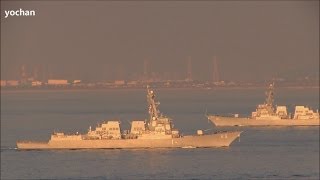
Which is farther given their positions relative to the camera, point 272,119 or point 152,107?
point 272,119

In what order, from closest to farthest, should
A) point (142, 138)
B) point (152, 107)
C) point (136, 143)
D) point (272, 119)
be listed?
point (152, 107), point (142, 138), point (136, 143), point (272, 119)

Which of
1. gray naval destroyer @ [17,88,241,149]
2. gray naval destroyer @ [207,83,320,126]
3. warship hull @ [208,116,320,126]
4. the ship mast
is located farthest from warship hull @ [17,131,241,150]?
gray naval destroyer @ [207,83,320,126]

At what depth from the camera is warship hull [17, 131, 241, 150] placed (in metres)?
128

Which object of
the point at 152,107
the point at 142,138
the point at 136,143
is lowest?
the point at 136,143

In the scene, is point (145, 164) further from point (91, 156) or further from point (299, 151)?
point (299, 151)

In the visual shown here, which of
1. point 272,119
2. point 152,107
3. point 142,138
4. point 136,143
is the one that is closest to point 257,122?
point 272,119

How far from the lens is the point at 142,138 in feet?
422

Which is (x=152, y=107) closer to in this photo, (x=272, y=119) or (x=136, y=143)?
(x=136, y=143)

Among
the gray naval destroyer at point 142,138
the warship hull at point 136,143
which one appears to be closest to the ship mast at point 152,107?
the gray naval destroyer at point 142,138

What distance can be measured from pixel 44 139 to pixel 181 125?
115ft

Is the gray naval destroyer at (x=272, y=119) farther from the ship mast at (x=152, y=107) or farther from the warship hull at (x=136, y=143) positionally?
the ship mast at (x=152, y=107)

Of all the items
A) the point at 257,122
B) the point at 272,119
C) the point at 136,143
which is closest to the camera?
the point at 136,143

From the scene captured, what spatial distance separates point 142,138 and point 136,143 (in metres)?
0.93

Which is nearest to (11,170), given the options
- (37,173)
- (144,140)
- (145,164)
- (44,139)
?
(37,173)
